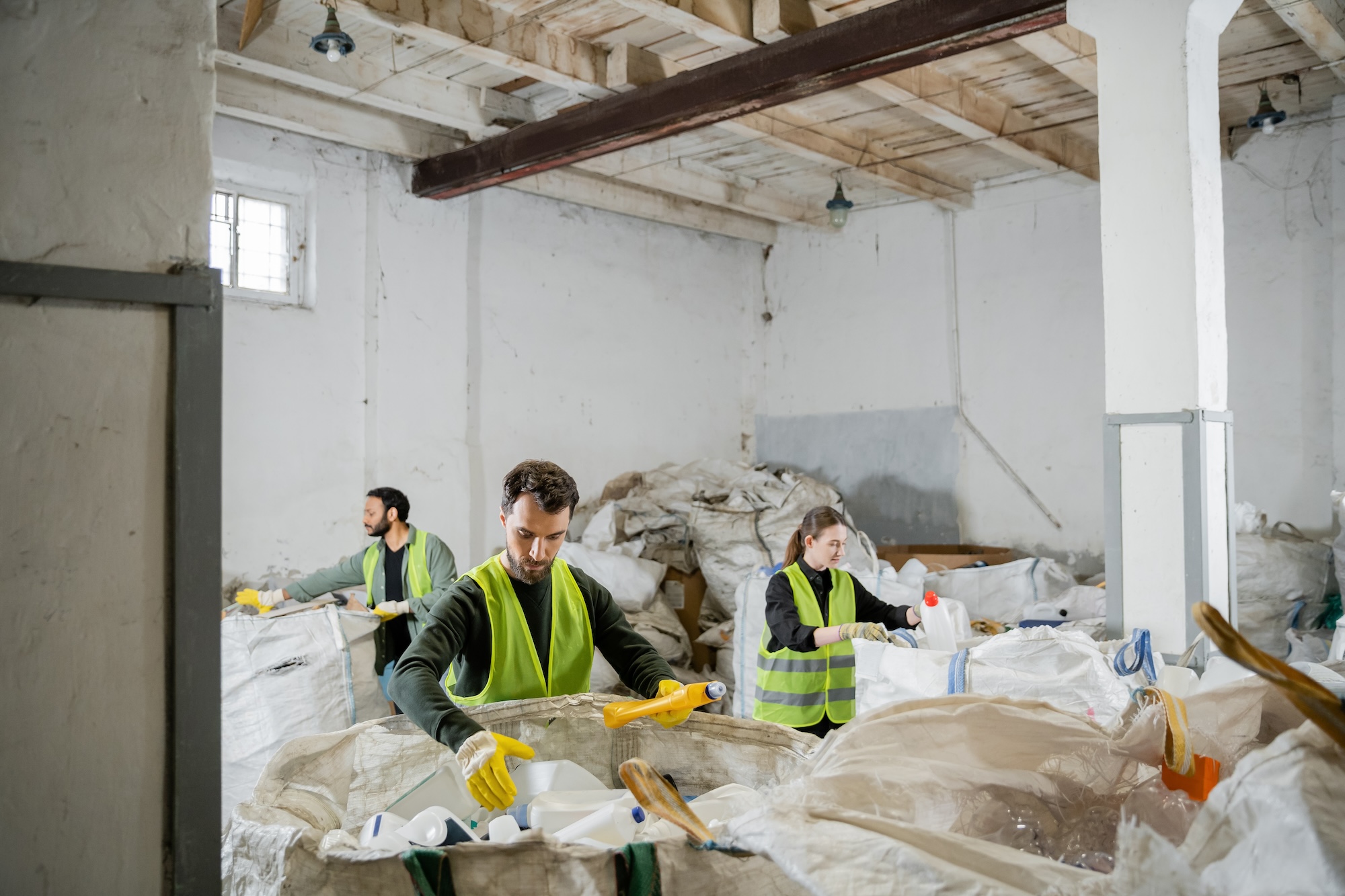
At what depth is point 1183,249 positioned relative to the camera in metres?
2.80

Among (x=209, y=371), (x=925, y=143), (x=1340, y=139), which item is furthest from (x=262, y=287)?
(x=1340, y=139)

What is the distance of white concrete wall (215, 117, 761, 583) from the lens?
190 inches

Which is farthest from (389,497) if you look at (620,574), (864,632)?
(864,632)

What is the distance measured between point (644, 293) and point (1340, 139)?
4049 mm

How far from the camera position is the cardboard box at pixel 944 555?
17.5 feet

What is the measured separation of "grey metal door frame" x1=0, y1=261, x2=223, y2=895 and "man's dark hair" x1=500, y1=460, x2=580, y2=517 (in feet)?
2.88

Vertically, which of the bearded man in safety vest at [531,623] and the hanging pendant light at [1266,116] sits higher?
the hanging pendant light at [1266,116]

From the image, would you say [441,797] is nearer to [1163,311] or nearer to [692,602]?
[1163,311]

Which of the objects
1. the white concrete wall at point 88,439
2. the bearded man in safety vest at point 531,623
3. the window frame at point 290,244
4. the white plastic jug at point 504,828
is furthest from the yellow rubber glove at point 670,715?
the window frame at point 290,244

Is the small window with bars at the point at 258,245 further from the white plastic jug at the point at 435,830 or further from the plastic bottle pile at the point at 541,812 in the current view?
the white plastic jug at the point at 435,830

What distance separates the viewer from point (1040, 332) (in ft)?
19.7

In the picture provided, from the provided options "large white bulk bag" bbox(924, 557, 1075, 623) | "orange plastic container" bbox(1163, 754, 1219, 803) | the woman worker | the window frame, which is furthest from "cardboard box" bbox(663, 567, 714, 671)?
"orange plastic container" bbox(1163, 754, 1219, 803)

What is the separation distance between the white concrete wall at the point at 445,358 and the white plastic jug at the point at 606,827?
3.59 meters

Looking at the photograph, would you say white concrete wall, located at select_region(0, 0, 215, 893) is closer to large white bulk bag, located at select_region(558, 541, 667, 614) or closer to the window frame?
the window frame
